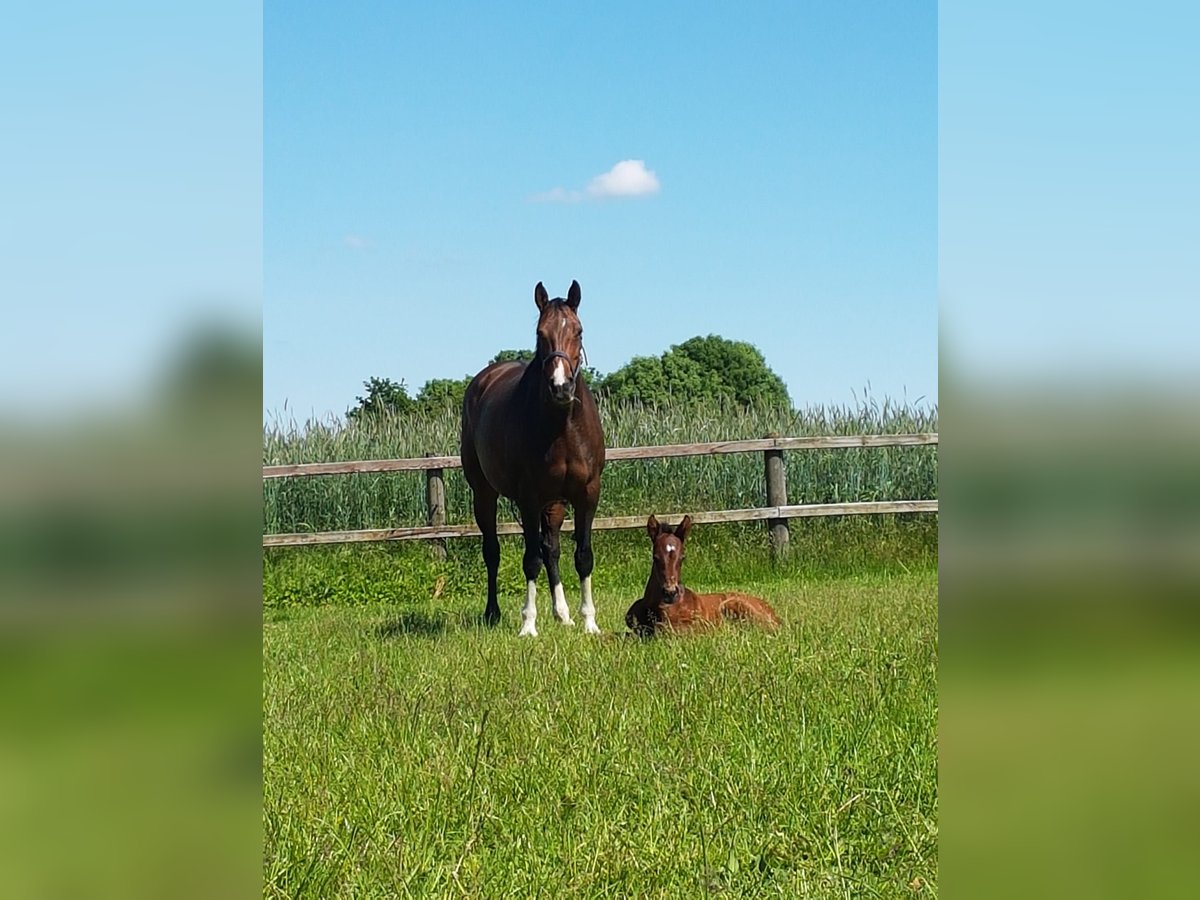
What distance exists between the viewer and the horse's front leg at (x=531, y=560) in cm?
593

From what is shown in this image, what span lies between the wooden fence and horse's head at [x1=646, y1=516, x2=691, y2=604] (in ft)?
13.4

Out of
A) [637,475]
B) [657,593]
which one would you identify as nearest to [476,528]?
[637,475]

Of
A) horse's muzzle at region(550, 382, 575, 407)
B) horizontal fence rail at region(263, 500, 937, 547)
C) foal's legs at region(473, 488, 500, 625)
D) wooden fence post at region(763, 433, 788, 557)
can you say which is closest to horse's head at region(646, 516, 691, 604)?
horse's muzzle at region(550, 382, 575, 407)

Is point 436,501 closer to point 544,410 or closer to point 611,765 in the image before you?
point 544,410

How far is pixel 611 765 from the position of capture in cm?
250

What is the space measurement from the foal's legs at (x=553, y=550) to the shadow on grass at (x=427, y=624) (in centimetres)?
45

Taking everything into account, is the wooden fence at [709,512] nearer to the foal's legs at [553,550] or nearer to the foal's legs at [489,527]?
the foal's legs at [489,527]

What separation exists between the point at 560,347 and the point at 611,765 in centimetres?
311

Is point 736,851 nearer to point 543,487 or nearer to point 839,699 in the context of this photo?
point 839,699

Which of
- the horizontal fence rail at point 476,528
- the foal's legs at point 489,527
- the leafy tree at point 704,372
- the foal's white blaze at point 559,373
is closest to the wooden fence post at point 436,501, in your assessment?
the horizontal fence rail at point 476,528

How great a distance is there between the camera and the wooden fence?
912 centimetres
